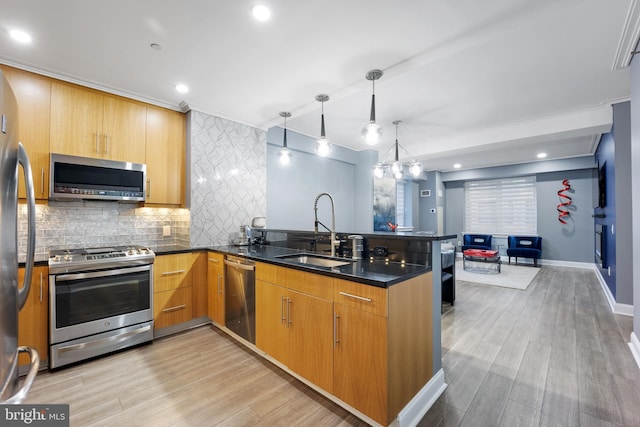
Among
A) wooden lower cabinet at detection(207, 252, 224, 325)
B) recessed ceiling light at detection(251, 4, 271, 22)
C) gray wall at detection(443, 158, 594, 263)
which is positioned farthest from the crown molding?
gray wall at detection(443, 158, 594, 263)

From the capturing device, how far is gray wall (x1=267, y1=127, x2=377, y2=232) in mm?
4516

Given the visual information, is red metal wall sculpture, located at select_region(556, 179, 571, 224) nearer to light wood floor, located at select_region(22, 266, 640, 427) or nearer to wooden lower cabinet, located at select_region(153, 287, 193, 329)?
light wood floor, located at select_region(22, 266, 640, 427)

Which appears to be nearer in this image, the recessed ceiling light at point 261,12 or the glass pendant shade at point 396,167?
the recessed ceiling light at point 261,12

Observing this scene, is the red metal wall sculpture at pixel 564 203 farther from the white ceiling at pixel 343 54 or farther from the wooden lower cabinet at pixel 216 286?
the wooden lower cabinet at pixel 216 286

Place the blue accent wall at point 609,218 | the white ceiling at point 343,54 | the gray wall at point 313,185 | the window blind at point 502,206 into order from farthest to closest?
the window blind at point 502,206 < the gray wall at point 313,185 < the blue accent wall at point 609,218 < the white ceiling at point 343,54

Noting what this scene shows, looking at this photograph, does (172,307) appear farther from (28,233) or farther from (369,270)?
(28,233)

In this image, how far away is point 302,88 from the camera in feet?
9.99

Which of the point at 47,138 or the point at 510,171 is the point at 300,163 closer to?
the point at 47,138

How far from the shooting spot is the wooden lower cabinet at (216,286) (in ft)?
10.1

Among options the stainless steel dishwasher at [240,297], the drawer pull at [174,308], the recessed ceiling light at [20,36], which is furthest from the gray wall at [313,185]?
the recessed ceiling light at [20,36]

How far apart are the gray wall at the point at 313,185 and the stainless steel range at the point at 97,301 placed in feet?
6.57

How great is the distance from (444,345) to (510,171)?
22.1ft

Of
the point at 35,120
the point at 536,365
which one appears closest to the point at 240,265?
the point at 35,120

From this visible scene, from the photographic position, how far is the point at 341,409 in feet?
6.19
